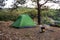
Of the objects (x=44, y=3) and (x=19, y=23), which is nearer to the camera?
(x=19, y=23)

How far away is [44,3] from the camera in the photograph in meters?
12.0

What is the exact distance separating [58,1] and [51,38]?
18.1ft

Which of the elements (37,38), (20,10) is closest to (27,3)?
(20,10)

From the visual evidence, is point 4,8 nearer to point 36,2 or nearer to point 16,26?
point 36,2

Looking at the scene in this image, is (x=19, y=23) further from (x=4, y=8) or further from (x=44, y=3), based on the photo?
(x=4, y=8)

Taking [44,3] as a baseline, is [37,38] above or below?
below

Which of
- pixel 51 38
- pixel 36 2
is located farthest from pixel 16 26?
pixel 51 38

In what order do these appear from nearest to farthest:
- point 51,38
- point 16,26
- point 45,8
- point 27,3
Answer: point 51,38, point 16,26, point 45,8, point 27,3

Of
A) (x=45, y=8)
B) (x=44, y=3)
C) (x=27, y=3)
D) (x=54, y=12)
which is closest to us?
(x=44, y=3)

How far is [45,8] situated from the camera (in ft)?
43.0

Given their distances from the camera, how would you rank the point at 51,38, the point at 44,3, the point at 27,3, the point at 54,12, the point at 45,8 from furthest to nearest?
the point at 54,12 < the point at 27,3 < the point at 45,8 < the point at 44,3 < the point at 51,38

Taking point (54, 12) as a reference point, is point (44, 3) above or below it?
above

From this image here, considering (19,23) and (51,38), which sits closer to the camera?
(51,38)

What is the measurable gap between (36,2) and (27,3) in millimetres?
1886
